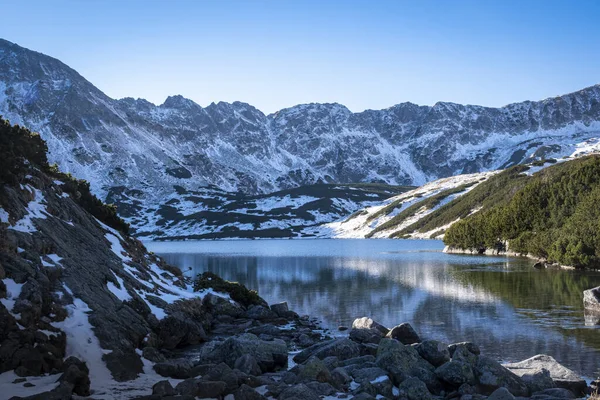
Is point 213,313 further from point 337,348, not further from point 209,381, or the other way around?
point 209,381

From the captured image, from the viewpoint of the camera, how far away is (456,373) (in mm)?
24609

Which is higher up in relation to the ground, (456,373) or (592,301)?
(456,373)

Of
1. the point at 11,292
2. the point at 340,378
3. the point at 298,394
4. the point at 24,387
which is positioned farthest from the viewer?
the point at 11,292

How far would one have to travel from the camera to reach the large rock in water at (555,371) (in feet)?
79.0

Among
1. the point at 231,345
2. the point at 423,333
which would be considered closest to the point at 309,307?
the point at 423,333

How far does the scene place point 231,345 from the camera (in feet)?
95.0

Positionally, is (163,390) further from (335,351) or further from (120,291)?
(120,291)

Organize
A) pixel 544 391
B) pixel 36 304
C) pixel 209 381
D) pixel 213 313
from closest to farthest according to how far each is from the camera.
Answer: pixel 209 381 → pixel 544 391 → pixel 36 304 → pixel 213 313

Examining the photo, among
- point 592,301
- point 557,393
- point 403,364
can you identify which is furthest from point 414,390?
point 592,301

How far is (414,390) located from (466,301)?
3469 cm

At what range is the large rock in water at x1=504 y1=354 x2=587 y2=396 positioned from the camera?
949 inches

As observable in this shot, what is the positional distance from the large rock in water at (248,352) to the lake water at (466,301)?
13.4 metres

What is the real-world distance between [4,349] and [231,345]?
1096 cm

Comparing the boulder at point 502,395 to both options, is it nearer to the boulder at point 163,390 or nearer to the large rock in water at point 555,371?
the large rock in water at point 555,371
